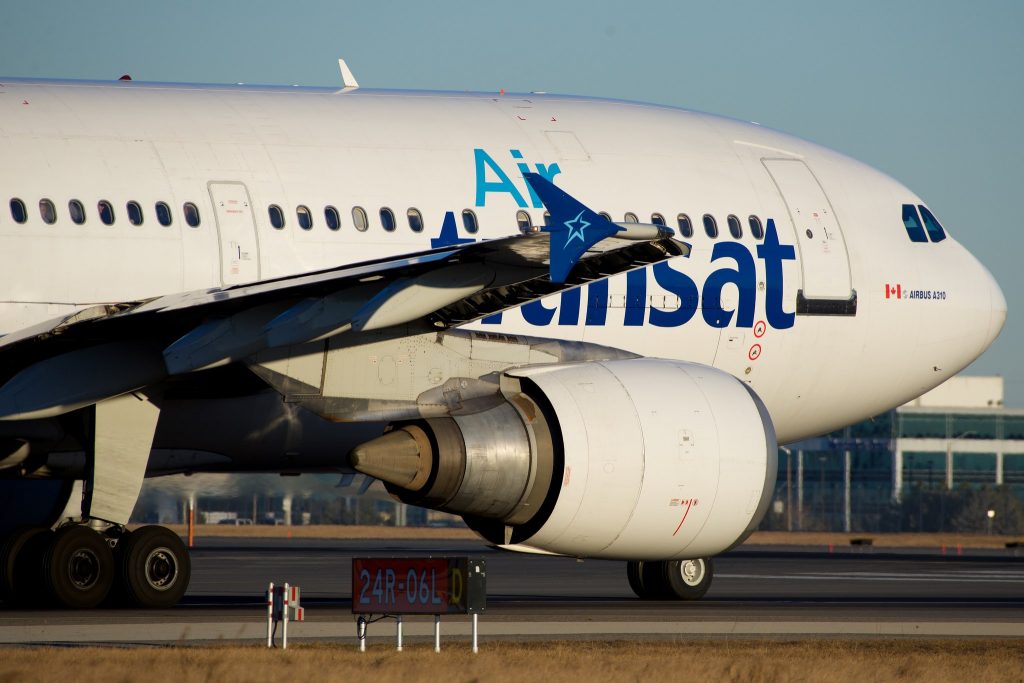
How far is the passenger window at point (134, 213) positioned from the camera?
17203 millimetres

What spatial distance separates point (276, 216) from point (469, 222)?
2.27 meters

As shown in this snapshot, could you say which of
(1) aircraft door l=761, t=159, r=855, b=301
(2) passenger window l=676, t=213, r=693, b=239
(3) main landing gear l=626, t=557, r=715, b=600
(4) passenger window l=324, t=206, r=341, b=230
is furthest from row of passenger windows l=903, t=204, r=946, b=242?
(4) passenger window l=324, t=206, r=341, b=230

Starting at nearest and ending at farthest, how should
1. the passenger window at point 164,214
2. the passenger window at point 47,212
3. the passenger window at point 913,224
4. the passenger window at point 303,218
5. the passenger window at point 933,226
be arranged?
the passenger window at point 47,212 → the passenger window at point 164,214 → the passenger window at point 303,218 → the passenger window at point 913,224 → the passenger window at point 933,226

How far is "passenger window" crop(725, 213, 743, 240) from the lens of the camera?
20500 mm

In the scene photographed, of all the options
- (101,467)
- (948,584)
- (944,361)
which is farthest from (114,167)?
(948,584)

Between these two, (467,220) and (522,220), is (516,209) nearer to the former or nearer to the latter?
(522,220)

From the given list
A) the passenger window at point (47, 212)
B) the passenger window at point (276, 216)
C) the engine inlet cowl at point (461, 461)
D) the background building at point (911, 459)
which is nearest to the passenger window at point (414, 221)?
the passenger window at point (276, 216)

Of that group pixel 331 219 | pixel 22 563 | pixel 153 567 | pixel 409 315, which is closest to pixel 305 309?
pixel 409 315

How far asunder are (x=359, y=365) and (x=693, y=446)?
3339 mm

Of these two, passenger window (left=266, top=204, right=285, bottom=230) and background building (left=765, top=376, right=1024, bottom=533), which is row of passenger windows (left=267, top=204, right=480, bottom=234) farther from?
background building (left=765, top=376, right=1024, bottom=533)

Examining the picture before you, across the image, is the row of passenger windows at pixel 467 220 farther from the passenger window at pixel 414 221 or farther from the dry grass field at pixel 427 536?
the dry grass field at pixel 427 536

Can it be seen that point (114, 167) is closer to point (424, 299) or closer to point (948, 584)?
point (424, 299)

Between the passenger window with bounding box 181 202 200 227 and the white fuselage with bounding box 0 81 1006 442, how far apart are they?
7 cm

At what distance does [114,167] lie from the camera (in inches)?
683
